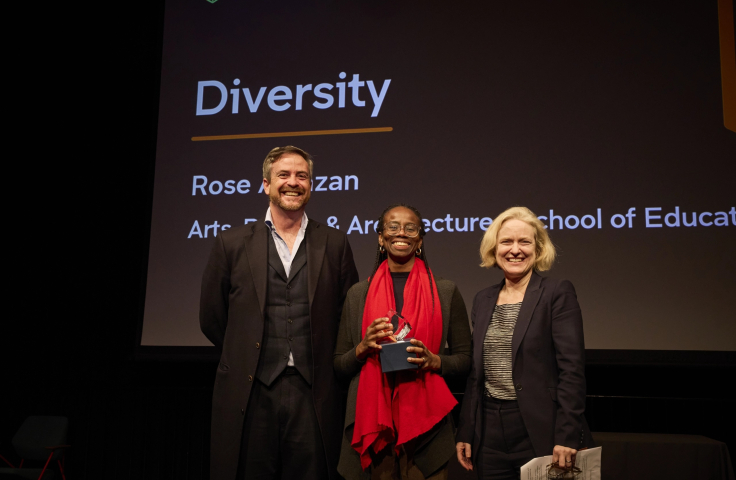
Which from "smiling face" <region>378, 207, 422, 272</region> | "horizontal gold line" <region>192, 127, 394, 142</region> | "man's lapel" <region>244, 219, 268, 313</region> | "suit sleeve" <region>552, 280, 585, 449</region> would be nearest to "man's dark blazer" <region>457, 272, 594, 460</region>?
"suit sleeve" <region>552, 280, 585, 449</region>

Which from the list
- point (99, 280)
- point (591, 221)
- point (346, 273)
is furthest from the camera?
point (99, 280)

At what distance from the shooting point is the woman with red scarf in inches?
77.1

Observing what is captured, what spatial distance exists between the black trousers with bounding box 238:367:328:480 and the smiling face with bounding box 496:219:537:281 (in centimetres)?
85

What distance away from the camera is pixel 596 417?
373cm

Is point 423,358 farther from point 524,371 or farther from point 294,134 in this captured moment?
point 294,134

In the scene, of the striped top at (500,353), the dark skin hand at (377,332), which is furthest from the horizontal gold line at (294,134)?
the dark skin hand at (377,332)

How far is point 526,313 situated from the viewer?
6.72 ft

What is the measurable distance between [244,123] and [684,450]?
3.27 meters

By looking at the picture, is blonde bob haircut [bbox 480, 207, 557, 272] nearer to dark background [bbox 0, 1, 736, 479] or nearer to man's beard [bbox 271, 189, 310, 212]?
man's beard [bbox 271, 189, 310, 212]

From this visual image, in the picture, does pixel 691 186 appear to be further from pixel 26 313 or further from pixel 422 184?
pixel 26 313

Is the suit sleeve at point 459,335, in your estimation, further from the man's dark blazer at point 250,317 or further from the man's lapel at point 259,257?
the man's lapel at point 259,257

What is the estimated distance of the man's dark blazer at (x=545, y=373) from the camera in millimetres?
1931

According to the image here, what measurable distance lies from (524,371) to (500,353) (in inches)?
4.2

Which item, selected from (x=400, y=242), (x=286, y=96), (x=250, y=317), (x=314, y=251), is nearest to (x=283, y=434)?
(x=250, y=317)
